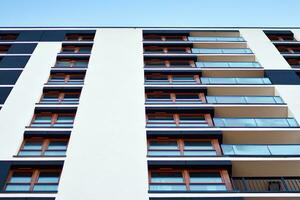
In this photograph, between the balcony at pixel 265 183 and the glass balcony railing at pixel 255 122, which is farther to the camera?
the glass balcony railing at pixel 255 122

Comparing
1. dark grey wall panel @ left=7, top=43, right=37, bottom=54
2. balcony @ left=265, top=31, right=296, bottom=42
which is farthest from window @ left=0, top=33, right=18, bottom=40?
balcony @ left=265, top=31, right=296, bottom=42

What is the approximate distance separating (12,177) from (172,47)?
17.4 m

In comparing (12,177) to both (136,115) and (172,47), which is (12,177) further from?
(172,47)

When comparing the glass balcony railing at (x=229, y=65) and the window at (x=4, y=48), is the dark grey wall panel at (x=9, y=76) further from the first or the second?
the glass balcony railing at (x=229, y=65)

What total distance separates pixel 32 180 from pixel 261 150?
10.2m

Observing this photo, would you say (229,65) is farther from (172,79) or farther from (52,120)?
(52,120)

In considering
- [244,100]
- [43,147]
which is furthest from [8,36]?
[244,100]

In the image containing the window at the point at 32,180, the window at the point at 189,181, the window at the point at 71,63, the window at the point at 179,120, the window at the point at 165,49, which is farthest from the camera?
the window at the point at 165,49

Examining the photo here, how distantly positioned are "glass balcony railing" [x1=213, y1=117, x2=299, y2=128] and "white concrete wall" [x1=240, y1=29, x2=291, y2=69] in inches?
267

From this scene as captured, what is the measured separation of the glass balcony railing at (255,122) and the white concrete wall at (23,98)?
32.1 ft

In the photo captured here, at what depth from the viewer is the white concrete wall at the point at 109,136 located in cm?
1606

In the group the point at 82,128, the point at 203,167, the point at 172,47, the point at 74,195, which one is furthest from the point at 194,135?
the point at 172,47

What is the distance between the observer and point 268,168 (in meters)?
18.5

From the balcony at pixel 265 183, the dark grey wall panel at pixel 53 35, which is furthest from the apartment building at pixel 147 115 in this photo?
the dark grey wall panel at pixel 53 35
